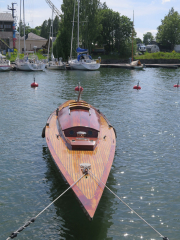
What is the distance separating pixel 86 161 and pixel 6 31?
96.5m

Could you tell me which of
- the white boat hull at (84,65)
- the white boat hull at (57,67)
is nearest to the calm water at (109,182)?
the white boat hull at (84,65)

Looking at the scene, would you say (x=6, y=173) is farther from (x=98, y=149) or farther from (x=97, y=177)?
(x=97, y=177)

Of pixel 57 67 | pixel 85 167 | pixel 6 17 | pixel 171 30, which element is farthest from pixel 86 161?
pixel 171 30

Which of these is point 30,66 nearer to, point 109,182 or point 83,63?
point 83,63

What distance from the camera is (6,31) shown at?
98.9 meters

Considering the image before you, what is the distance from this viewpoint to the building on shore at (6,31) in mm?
97875

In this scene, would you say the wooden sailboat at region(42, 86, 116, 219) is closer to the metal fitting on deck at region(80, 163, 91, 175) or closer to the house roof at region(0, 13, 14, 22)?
the metal fitting on deck at region(80, 163, 91, 175)

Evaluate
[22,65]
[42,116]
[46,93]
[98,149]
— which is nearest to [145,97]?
[46,93]

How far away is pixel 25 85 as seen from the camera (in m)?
45.7

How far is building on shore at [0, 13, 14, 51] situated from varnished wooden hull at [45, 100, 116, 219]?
89.4 m

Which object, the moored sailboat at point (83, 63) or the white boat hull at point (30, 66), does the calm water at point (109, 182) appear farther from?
the moored sailboat at point (83, 63)

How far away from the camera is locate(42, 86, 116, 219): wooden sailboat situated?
390 inches

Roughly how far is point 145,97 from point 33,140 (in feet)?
67.3

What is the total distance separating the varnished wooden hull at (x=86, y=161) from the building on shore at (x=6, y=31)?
8945 centimetres
